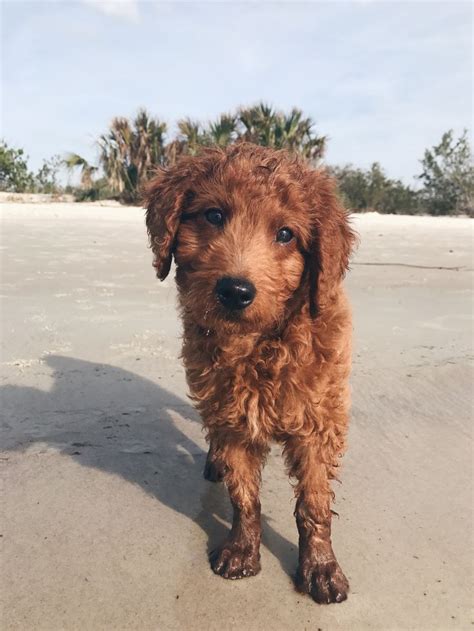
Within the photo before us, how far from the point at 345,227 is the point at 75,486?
7.05 ft

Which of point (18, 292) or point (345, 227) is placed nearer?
point (345, 227)

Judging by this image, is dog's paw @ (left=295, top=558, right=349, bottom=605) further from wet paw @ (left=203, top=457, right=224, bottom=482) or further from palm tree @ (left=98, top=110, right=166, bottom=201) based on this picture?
Result: palm tree @ (left=98, top=110, right=166, bottom=201)

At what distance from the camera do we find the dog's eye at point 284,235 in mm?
2697

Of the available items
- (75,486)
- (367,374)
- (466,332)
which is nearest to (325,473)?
(75,486)

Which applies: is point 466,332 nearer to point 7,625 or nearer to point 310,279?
point 310,279

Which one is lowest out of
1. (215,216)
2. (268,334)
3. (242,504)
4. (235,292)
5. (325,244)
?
(242,504)

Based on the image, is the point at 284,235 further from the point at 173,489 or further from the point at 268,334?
the point at 173,489

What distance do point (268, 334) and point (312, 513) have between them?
3.03 ft

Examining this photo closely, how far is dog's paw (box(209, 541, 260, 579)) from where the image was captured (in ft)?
8.97

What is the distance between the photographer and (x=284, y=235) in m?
2.72

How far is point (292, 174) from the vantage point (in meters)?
Result: 2.82

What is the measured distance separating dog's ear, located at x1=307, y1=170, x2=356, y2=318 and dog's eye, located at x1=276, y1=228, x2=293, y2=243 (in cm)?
14

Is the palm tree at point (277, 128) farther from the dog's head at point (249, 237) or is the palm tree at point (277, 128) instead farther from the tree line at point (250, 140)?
the dog's head at point (249, 237)

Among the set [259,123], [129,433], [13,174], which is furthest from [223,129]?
[129,433]
